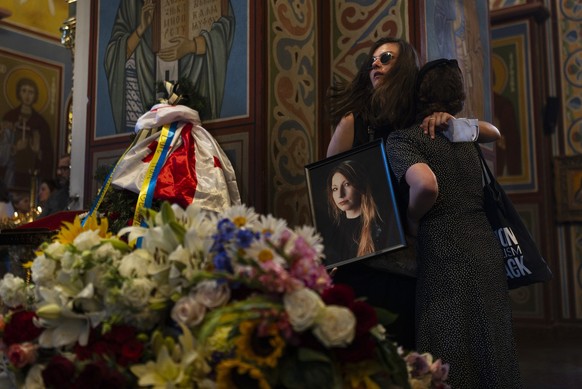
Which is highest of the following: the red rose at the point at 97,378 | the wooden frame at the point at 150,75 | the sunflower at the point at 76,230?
the wooden frame at the point at 150,75

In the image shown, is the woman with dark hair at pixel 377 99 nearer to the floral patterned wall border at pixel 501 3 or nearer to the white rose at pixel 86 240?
the white rose at pixel 86 240

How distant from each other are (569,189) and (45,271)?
26.9 ft

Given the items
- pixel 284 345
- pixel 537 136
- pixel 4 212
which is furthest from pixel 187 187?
pixel 537 136

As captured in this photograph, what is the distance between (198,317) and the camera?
1092mm

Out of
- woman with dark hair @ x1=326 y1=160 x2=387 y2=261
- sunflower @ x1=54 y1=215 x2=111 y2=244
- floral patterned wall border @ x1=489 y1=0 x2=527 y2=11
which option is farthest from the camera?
floral patterned wall border @ x1=489 y1=0 x2=527 y2=11

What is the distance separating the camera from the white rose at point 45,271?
1255 mm

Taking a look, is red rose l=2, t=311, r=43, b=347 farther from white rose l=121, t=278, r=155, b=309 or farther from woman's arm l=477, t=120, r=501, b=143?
woman's arm l=477, t=120, r=501, b=143

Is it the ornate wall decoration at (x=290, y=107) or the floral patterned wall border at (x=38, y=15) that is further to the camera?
the floral patterned wall border at (x=38, y=15)

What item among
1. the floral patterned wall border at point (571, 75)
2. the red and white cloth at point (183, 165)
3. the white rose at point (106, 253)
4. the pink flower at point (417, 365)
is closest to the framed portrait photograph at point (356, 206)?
the pink flower at point (417, 365)

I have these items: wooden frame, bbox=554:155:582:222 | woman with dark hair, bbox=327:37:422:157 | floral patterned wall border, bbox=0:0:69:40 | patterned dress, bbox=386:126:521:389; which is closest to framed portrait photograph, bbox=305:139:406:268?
patterned dress, bbox=386:126:521:389

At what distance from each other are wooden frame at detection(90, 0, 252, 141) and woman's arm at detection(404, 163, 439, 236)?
227 centimetres

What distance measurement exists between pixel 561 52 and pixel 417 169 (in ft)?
24.0

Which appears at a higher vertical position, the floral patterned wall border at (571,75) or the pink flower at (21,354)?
the floral patterned wall border at (571,75)

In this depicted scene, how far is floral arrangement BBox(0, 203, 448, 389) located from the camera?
39.9 inches
